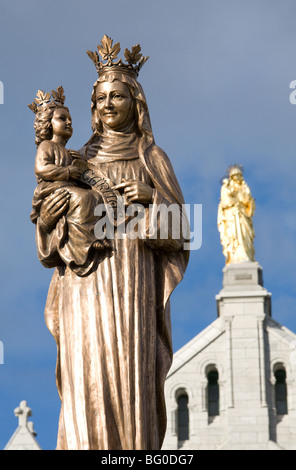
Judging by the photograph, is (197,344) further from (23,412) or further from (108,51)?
(108,51)

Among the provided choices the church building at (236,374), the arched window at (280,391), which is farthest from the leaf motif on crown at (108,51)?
the arched window at (280,391)

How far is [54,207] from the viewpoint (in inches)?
328

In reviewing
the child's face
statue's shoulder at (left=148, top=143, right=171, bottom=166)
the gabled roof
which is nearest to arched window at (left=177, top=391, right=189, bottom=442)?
the gabled roof

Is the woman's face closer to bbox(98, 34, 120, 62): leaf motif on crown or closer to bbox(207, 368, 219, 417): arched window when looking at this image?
bbox(98, 34, 120, 62): leaf motif on crown

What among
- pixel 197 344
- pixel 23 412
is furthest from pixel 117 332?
pixel 197 344

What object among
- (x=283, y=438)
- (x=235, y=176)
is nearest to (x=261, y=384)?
(x=283, y=438)

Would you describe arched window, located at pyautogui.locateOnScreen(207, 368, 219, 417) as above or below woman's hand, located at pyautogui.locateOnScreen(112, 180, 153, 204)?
above

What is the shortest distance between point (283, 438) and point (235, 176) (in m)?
7.63

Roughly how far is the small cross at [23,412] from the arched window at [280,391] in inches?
342

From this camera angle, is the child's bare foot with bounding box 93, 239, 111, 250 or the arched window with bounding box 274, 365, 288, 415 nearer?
the child's bare foot with bounding box 93, 239, 111, 250

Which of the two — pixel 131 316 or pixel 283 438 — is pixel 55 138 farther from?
pixel 283 438

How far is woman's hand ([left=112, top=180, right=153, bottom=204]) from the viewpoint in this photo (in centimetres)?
848

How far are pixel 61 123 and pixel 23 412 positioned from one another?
26621 mm

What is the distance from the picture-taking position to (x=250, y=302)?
133 feet
